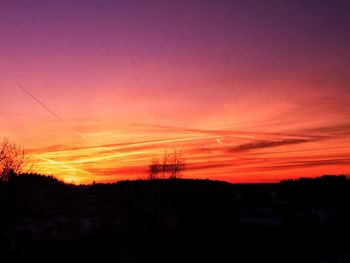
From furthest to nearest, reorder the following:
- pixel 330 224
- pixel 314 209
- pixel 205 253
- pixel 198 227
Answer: pixel 314 209 → pixel 330 224 → pixel 198 227 → pixel 205 253

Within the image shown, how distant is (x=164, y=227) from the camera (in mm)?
24781

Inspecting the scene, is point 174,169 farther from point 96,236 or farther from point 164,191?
point 96,236

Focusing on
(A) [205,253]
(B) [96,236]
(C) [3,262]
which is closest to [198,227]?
(A) [205,253]

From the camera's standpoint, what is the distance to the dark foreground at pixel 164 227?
19.5m

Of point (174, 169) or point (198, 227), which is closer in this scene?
point (198, 227)

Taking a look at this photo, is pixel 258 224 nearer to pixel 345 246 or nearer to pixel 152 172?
pixel 345 246

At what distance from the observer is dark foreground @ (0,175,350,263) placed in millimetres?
19516

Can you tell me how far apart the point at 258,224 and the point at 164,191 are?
22.7ft

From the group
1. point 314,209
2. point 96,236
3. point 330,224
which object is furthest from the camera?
point 314,209

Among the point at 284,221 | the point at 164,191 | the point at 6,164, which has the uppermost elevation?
the point at 6,164

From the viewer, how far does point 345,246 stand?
2631cm

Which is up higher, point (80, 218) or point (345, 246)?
point (80, 218)

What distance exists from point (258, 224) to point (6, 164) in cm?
2358

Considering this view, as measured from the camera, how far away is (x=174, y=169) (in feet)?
147
